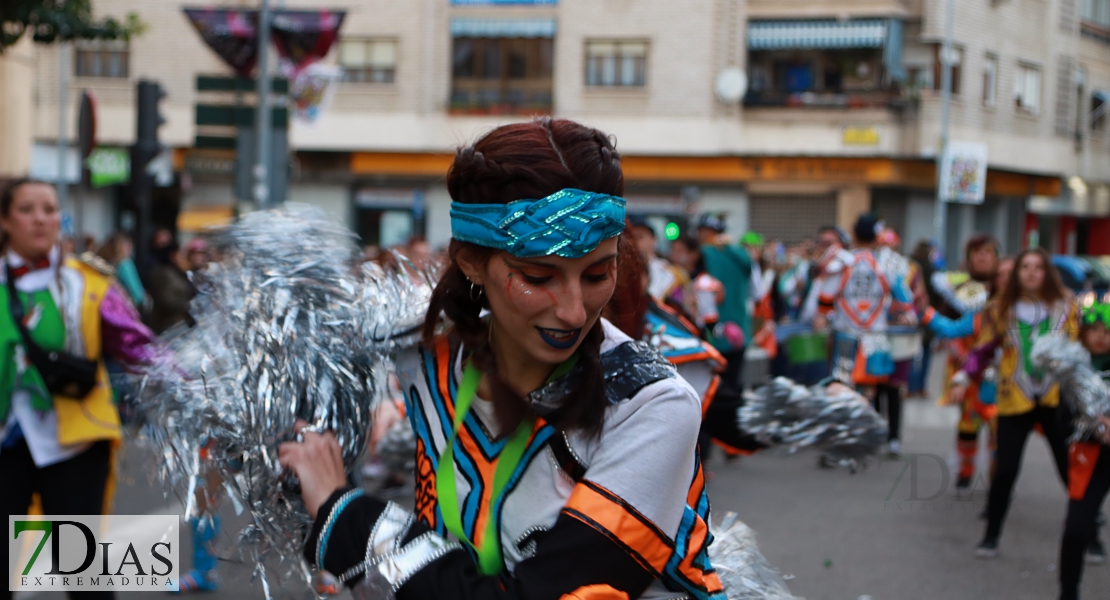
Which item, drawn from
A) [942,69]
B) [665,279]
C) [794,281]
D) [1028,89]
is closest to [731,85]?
[942,69]

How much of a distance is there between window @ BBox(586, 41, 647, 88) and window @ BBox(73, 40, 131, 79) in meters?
11.9

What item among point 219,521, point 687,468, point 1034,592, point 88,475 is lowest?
point 1034,592

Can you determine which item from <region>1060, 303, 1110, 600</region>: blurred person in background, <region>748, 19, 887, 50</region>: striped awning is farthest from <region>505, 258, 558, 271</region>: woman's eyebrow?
<region>748, 19, 887, 50</region>: striped awning

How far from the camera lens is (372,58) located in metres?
29.8

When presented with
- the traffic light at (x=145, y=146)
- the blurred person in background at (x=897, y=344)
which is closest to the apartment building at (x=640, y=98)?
the traffic light at (x=145, y=146)

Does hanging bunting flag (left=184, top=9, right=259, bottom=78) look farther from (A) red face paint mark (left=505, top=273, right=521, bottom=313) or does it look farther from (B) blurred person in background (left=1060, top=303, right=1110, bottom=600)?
(A) red face paint mark (left=505, top=273, right=521, bottom=313)

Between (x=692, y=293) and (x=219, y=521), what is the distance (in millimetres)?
7657

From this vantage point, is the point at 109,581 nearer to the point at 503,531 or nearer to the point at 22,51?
the point at 503,531

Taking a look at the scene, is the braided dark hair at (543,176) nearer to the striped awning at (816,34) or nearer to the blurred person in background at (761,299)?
the blurred person in background at (761,299)

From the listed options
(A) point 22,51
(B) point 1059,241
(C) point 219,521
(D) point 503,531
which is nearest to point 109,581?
(C) point 219,521

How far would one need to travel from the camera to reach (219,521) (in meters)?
2.36

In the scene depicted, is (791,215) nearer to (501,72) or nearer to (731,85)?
(731,85)

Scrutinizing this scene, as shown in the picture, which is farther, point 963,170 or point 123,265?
point 963,170

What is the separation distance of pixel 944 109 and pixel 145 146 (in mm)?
23154
